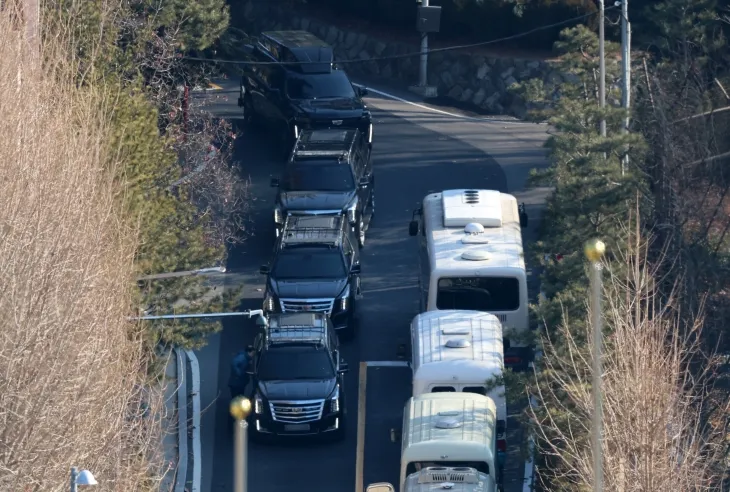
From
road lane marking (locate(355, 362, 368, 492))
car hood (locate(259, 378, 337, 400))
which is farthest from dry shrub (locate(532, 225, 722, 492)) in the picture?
car hood (locate(259, 378, 337, 400))

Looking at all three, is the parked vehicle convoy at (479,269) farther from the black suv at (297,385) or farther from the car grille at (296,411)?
the car grille at (296,411)

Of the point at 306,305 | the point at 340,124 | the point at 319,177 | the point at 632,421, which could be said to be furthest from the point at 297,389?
the point at 340,124

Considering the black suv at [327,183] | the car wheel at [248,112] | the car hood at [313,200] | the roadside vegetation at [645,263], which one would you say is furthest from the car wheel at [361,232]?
the car wheel at [248,112]

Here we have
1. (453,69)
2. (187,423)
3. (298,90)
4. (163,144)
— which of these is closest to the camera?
(187,423)

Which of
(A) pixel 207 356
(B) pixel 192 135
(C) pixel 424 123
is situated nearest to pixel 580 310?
(A) pixel 207 356

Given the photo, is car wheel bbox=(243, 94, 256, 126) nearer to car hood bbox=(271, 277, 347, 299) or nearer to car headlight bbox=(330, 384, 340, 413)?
car hood bbox=(271, 277, 347, 299)

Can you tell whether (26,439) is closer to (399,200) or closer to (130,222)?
(130,222)

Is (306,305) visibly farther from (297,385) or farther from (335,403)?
(335,403)
